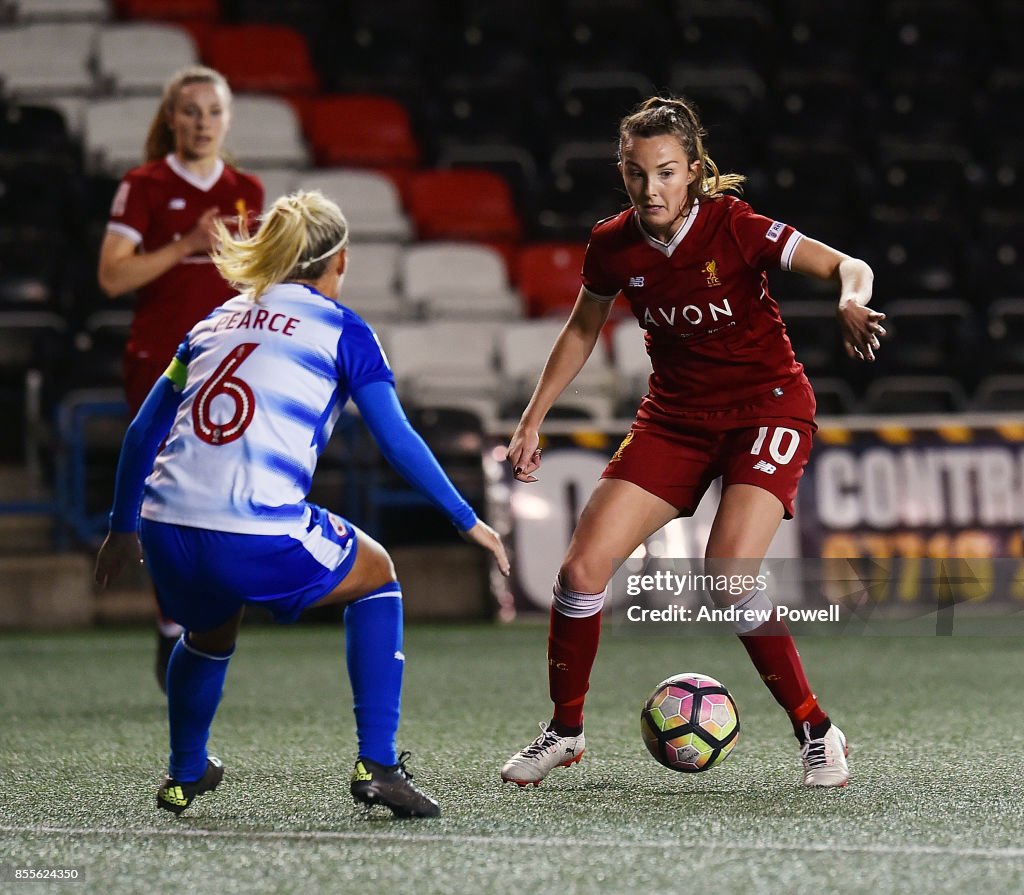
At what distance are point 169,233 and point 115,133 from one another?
554 cm

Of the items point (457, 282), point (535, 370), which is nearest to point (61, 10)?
point (457, 282)

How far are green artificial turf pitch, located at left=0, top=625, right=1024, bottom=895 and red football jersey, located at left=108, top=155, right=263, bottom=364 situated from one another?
1266 millimetres

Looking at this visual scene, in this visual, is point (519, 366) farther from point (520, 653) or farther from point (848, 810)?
point (848, 810)

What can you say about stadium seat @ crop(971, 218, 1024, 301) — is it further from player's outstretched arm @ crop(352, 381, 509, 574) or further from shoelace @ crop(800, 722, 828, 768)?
player's outstretched arm @ crop(352, 381, 509, 574)

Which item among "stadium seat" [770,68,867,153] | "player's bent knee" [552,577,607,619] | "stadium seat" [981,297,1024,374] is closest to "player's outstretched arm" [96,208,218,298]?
"player's bent knee" [552,577,607,619]

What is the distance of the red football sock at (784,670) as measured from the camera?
4.05m

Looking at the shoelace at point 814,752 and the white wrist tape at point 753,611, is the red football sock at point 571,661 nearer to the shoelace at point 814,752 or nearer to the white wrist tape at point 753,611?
the white wrist tape at point 753,611

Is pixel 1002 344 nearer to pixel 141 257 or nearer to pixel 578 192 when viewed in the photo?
pixel 578 192

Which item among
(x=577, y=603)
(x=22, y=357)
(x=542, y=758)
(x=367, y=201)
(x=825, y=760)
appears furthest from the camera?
(x=367, y=201)

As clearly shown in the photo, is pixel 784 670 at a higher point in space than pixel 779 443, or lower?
lower

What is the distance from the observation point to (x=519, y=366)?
9797 mm

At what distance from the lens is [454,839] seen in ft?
10.6

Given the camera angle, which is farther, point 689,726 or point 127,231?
point 127,231

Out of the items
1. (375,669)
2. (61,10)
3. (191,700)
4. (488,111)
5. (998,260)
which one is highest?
(61,10)
